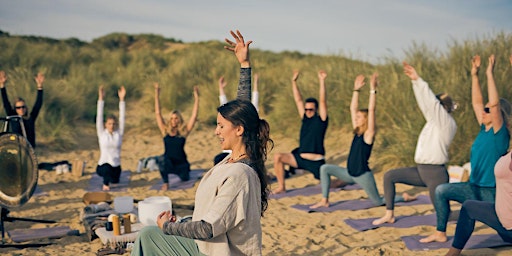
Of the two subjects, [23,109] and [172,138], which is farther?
[172,138]

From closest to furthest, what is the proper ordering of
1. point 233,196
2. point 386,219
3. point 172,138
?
point 233,196
point 386,219
point 172,138

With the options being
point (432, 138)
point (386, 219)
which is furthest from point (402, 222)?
point (432, 138)

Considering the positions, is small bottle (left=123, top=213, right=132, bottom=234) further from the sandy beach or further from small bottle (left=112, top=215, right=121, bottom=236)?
the sandy beach

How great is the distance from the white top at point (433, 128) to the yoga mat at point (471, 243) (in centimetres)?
84

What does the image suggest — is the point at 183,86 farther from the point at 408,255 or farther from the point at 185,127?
the point at 408,255

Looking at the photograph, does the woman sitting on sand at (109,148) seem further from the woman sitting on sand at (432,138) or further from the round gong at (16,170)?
the woman sitting on sand at (432,138)

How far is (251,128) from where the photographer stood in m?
2.96

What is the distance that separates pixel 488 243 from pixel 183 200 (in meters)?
4.09

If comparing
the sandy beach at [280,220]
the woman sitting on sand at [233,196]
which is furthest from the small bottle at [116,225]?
the woman sitting on sand at [233,196]

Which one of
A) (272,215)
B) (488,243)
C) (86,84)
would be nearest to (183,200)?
(272,215)

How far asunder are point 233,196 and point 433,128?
3562mm

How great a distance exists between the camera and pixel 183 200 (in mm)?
7742

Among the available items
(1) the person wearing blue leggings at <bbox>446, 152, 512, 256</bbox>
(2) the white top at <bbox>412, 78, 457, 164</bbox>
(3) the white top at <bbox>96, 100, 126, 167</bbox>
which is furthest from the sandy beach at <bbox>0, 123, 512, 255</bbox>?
(2) the white top at <bbox>412, 78, 457, 164</bbox>

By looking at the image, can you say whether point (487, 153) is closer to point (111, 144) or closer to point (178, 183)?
point (178, 183)
